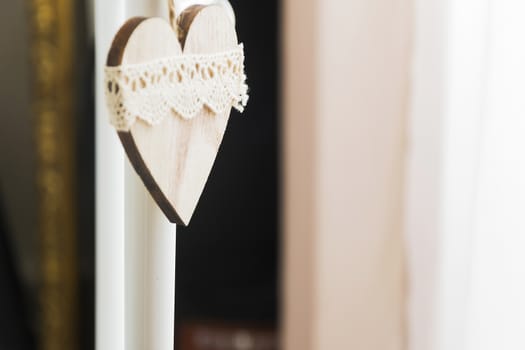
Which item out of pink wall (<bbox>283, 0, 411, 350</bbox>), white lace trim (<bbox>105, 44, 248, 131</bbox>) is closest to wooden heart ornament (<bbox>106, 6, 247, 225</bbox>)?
white lace trim (<bbox>105, 44, 248, 131</bbox>)

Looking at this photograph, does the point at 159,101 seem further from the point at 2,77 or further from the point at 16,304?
the point at 2,77

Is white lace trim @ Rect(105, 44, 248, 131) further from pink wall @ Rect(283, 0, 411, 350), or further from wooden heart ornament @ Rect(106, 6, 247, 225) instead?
pink wall @ Rect(283, 0, 411, 350)

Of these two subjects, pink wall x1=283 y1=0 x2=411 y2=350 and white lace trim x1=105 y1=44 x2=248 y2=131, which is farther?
pink wall x1=283 y1=0 x2=411 y2=350

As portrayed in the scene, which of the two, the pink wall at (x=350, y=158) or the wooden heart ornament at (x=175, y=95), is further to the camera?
the pink wall at (x=350, y=158)

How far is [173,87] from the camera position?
12.0 inches

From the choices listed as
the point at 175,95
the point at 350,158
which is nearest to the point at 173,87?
the point at 175,95

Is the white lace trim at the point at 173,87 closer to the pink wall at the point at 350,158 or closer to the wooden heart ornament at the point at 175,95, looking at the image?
the wooden heart ornament at the point at 175,95

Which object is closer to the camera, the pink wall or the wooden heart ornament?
the wooden heart ornament

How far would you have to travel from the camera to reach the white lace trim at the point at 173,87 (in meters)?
0.28

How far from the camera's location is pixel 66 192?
81 cm

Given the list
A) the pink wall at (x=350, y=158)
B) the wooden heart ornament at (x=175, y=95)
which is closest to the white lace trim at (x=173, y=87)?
the wooden heart ornament at (x=175, y=95)

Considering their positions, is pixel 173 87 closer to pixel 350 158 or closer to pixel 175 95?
pixel 175 95

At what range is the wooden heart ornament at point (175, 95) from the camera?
279mm

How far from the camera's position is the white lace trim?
0.91ft
